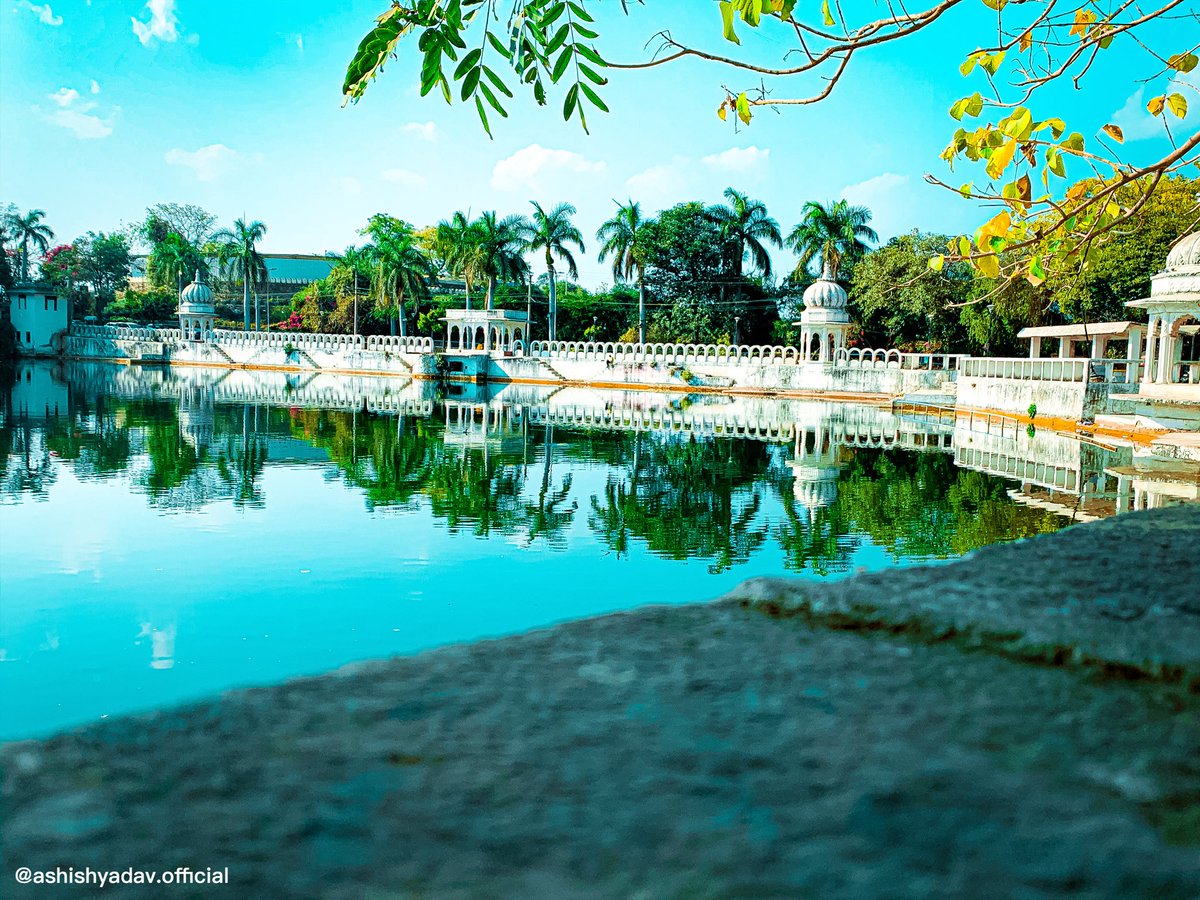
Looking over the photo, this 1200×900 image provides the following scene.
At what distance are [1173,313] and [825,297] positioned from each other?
62.3 ft

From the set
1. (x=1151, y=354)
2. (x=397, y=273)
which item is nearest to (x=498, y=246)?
(x=397, y=273)

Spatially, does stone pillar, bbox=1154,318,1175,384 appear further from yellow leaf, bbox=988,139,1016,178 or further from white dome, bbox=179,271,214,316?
white dome, bbox=179,271,214,316

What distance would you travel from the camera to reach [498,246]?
155ft

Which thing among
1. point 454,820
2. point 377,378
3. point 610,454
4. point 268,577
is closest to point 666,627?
point 454,820

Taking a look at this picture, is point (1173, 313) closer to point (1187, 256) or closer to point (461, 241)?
point (1187, 256)

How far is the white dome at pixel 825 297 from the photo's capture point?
3956 cm

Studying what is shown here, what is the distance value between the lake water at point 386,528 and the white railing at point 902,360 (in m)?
12.7

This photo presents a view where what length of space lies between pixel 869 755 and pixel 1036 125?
10.0 feet

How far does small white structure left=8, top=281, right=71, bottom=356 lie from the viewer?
198 ft

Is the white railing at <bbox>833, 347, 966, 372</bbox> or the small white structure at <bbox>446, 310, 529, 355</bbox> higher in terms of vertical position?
the small white structure at <bbox>446, 310, 529, 355</bbox>

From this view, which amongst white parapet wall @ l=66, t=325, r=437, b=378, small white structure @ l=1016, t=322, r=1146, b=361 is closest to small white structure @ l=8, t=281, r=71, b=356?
white parapet wall @ l=66, t=325, r=437, b=378

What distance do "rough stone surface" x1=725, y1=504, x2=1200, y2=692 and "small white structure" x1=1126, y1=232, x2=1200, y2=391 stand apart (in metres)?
19.3

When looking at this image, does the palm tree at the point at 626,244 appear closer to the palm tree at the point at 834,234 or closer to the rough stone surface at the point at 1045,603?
the palm tree at the point at 834,234

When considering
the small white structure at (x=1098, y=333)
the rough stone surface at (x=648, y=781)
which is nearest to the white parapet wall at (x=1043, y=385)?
the small white structure at (x=1098, y=333)
